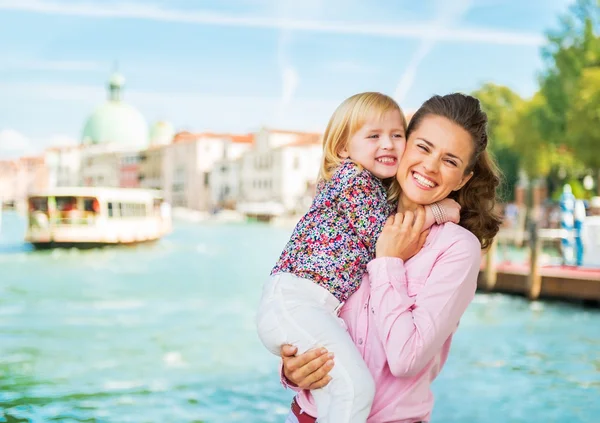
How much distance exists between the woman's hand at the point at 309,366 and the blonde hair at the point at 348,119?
458 mm

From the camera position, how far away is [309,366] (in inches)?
76.2

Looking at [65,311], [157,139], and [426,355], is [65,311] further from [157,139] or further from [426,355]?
[157,139]

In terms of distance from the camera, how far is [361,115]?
2111mm

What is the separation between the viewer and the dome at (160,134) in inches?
4336

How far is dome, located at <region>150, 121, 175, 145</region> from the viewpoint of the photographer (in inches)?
4336

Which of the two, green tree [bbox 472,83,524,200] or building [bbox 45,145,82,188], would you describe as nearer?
green tree [bbox 472,83,524,200]

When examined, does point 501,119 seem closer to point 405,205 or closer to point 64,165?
point 405,205

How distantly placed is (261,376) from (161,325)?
5154mm

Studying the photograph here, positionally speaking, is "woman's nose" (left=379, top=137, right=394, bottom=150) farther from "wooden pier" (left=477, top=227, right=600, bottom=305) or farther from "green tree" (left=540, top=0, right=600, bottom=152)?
"green tree" (left=540, top=0, right=600, bottom=152)

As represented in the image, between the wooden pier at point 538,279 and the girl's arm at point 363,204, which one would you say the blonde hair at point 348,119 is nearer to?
the girl's arm at point 363,204

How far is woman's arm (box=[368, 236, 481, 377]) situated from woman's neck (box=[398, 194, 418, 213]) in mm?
181

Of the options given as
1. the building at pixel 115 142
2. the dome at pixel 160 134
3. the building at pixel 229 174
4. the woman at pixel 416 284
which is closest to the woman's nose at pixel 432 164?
the woman at pixel 416 284

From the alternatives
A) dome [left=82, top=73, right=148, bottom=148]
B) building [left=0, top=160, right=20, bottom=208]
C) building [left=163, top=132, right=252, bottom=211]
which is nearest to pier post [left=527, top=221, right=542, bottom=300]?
building [left=163, top=132, right=252, bottom=211]

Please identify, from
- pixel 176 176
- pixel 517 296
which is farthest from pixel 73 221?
pixel 176 176
